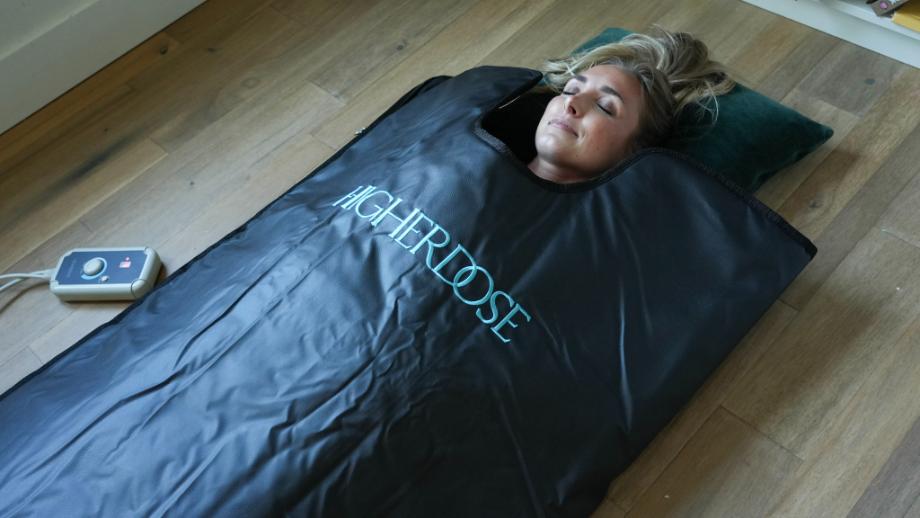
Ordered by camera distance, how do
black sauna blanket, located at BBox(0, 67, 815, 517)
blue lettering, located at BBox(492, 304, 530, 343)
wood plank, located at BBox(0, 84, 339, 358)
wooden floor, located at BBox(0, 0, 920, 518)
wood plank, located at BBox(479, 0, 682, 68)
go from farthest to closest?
wood plank, located at BBox(479, 0, 682, 68), wood plank, located at BBox(0, 84, 339, 358), wooden floor, located at BBox(0, 0, 920, 518), blue lettering, located at BBox(492, 304, 530, 343), black sauna blanket, located at BBox(0, 67, 815, 517)

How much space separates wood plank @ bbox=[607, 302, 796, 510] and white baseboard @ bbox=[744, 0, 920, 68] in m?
0.76

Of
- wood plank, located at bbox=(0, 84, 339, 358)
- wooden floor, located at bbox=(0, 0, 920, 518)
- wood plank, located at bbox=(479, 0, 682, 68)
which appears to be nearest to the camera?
wooden floor, located at bbox=(0, 0, 920, 518)

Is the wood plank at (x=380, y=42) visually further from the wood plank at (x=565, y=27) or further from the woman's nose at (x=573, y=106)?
the woman's nose at (x=573, y=106)

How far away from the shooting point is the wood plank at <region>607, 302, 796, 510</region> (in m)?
1.36

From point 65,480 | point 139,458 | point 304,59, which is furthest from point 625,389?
point 304,59

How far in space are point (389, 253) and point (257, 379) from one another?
289 millimetres

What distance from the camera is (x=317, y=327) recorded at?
1250mm

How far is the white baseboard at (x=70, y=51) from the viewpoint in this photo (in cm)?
194

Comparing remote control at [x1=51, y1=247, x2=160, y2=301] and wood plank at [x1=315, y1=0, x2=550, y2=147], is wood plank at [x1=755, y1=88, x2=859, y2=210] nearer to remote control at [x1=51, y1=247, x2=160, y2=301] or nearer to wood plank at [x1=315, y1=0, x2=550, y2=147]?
wood plank at [x1=315, y1=0, x2=550, y2=147]

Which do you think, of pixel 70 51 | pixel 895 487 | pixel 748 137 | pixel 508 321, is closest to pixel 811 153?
pixel 748 137

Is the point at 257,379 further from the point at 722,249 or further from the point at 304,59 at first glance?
the point at 304,59

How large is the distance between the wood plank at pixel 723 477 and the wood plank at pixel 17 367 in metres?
1.18

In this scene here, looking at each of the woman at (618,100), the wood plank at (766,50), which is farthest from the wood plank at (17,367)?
the wood plank at (766,50)

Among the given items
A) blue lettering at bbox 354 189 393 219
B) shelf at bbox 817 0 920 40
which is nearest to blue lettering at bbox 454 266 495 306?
blue lettering at bbox 354 189 393 219
